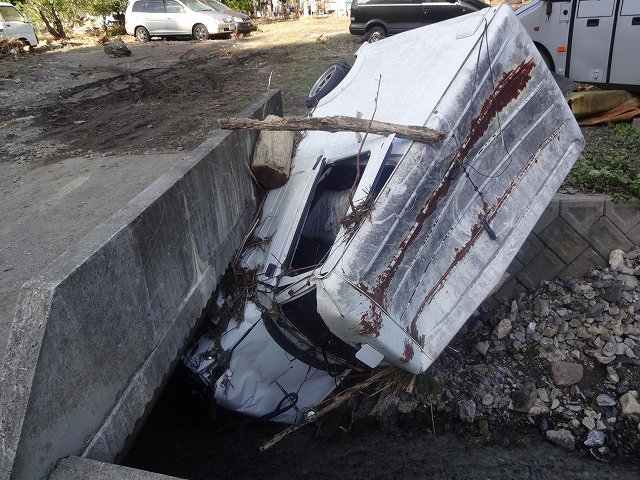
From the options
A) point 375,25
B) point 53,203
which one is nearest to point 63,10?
point 375,25

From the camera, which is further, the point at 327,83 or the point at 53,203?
the point at 327,83

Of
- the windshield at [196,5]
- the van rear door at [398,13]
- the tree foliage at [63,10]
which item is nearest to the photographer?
the van rear door at [398,13]

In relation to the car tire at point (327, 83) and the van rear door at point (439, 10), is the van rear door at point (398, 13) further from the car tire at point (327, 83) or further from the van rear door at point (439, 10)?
the car tire at point (327, 83)

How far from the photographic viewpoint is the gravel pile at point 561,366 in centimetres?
352

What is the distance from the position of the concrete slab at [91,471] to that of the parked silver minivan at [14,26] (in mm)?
15230

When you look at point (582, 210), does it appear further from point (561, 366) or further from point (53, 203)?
point (53, 203)

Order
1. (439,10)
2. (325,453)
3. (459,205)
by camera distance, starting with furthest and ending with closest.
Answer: (439,10) < (325,453) < (459,205)

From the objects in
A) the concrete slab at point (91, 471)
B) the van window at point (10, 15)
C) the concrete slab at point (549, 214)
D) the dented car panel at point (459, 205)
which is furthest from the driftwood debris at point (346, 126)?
the van window at point (10, 15)

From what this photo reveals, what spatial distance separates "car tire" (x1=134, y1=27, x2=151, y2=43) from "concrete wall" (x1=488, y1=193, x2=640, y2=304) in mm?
15185

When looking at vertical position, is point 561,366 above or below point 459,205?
below

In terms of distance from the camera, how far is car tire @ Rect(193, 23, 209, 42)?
50.7 feet

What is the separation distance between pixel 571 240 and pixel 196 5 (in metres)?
14.8

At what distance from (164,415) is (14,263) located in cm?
158

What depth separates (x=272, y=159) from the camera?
4.28 metres
